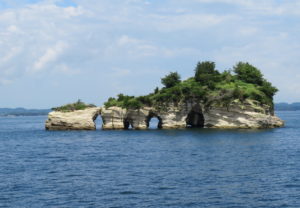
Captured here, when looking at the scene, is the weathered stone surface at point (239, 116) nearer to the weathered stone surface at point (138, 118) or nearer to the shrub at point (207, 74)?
the shrub at point (207, 74)

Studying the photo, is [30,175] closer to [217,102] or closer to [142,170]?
[142,170]

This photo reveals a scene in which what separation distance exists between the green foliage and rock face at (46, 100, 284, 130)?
7.19 m

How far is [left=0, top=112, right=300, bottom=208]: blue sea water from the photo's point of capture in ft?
130

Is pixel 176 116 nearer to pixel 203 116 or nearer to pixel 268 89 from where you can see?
pixel 203 116

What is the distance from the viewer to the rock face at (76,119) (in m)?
109

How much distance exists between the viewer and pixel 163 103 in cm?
10712

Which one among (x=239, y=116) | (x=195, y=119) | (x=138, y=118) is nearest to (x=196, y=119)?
(x=195, y=119)

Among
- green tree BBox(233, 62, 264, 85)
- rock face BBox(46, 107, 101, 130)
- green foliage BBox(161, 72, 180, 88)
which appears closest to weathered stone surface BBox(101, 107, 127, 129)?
rock face BBox(46, 107, 101, 130)

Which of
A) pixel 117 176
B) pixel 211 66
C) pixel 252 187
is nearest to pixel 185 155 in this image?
pixel 117 176

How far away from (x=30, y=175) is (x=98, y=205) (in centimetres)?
1572

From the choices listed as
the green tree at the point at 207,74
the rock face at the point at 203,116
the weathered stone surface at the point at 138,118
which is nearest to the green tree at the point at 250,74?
the green tree at the point at 207,74

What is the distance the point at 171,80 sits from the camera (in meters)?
112

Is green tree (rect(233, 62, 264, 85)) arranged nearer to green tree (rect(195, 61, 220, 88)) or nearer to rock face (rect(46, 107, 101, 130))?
green tree (rect(195, 61, 220, 88))

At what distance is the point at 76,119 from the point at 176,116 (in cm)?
2218
